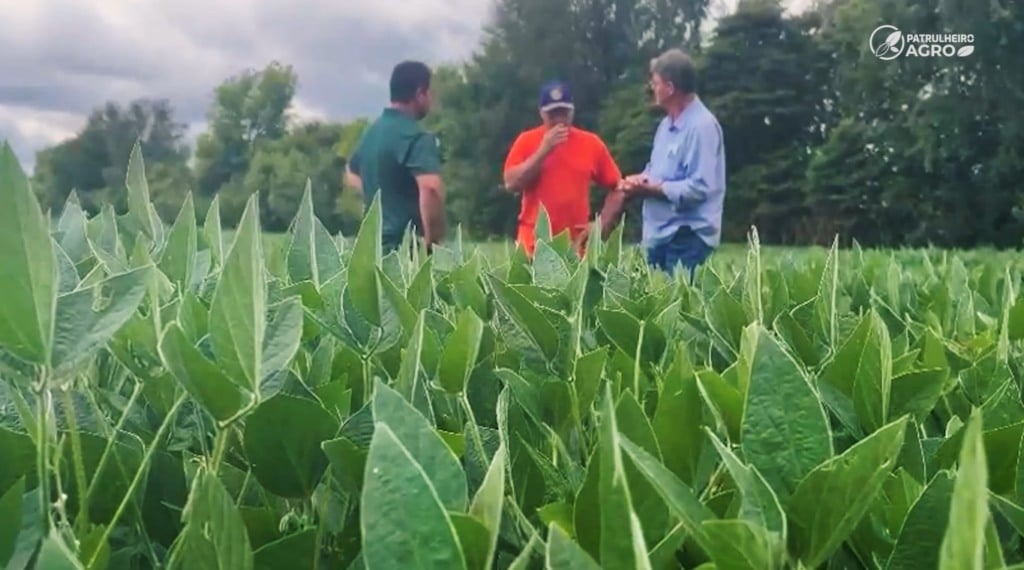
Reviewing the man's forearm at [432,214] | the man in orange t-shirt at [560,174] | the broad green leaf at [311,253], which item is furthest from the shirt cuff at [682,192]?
the broad green leaf at [311,253]

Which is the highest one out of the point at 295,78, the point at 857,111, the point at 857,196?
the point at 295,78

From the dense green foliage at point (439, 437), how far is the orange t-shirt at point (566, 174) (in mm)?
4948

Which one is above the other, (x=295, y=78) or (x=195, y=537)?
(x=295, y=78)

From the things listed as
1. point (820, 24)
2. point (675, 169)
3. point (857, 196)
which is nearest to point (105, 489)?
point (675, 169)

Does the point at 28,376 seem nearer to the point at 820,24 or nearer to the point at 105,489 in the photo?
the point at 105,489

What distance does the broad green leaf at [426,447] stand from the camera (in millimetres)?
467

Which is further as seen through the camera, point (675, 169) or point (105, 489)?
point (675, 169)

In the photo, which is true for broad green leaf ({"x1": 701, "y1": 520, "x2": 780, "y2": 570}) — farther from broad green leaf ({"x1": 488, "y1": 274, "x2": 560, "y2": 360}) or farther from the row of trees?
the row of trees

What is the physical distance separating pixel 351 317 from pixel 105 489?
0.95ft

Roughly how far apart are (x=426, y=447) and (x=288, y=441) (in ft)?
0.51

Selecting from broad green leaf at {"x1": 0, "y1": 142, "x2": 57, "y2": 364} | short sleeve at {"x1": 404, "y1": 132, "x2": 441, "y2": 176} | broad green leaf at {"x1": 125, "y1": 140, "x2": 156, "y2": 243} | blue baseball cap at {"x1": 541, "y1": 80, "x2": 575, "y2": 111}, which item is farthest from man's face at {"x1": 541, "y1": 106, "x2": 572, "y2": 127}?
broad green leaf at {"x1": 0, "y1": 142, "x2": 57, "y2": 364}

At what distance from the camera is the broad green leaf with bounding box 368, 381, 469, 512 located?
0.47 metres

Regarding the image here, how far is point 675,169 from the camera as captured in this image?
5449mm

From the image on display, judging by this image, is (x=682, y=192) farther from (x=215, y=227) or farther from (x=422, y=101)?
(x=215, y=227)
